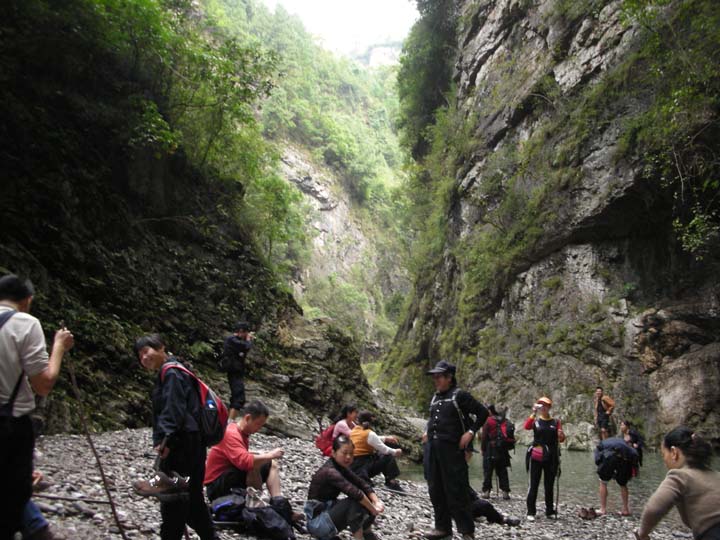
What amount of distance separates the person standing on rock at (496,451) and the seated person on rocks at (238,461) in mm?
5917

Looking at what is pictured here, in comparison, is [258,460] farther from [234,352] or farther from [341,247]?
[341,247]

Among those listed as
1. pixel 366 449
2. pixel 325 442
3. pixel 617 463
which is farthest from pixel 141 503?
pixel 617 463

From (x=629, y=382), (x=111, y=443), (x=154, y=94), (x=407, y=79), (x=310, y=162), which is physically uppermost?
(x=310, y=162)

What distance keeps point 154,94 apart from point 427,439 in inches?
550

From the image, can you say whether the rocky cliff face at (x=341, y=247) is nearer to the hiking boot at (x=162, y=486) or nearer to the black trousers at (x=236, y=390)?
the black trousers at (x=236, y=390)

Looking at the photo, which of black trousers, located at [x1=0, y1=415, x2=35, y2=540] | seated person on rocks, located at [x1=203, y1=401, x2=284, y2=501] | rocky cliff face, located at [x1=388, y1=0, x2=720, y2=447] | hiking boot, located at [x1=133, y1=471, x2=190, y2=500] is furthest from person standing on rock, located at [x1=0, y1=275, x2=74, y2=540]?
rocky cliff face, located at [x1=388, y1=0, x2=720, y2=447]

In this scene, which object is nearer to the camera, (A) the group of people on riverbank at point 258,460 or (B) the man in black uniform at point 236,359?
(A) the group of people on riverbank at point 258,460

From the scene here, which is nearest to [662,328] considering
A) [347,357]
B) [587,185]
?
[587,185]

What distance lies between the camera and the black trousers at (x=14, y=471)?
9.48 feet

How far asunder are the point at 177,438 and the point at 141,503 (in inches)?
78.5

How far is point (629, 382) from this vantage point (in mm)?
18422

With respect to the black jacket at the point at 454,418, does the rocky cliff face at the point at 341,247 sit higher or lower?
higher

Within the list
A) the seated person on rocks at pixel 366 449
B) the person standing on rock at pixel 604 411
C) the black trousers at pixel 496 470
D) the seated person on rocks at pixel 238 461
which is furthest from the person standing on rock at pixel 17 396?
the person standing on rock at pixel 604 411

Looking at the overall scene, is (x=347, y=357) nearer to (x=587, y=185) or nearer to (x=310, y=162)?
(x=587, y=185)
